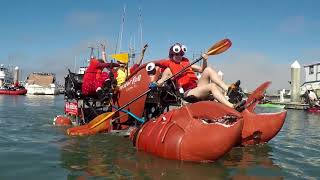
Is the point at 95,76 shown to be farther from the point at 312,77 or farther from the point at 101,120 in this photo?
the point at 312,77

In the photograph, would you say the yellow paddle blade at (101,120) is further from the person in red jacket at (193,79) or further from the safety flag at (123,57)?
the safety flag at (123,57)

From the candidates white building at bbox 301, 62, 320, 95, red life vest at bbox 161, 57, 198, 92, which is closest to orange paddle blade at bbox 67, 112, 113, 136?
red life vest at bbox 161, 57, 198, 92

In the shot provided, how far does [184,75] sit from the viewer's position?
32.7ft

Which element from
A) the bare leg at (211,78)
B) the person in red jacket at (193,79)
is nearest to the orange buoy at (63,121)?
the person in red jacket at (193,79)

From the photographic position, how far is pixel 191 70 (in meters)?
10.1

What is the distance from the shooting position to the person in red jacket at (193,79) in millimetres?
8672

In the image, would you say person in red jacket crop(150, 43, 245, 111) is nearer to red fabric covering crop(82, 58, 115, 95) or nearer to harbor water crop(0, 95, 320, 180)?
harbor water crop(0, 95, 320, 180)

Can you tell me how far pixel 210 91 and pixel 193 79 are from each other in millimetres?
1342

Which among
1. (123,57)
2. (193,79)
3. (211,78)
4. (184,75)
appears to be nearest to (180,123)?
(211,78)

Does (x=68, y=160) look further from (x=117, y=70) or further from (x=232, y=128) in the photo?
(x=117, y=70)

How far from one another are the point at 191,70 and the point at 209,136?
3484mm

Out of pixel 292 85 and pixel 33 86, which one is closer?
pixel 292 85

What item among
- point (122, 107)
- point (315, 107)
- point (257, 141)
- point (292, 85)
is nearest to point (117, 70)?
point (122, 107)

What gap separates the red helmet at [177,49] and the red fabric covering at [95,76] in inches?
109
